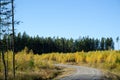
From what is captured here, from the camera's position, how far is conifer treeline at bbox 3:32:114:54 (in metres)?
129

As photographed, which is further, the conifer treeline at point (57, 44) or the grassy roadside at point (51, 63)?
the conifer treeline at point (57, 44)

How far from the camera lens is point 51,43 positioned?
144m

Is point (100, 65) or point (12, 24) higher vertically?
point (12, 24)

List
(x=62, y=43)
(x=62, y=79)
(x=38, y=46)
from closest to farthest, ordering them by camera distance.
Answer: (x=62, y=79)
(x=38, y=46)
(x=62, y=43)

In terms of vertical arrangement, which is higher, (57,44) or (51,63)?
(57,44)

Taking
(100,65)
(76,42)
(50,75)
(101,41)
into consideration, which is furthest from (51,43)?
(50,75)

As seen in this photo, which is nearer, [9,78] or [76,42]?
[9,78]

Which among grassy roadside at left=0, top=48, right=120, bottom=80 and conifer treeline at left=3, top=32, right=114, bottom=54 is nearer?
grassy roadside at left=0, top=48, right=120, bottom=80

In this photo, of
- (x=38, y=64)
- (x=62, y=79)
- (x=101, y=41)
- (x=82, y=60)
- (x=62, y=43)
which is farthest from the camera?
(x=101, y=41)

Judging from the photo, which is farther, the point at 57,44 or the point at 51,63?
the point at 57,44

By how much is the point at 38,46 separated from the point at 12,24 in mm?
93311

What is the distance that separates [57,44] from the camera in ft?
493

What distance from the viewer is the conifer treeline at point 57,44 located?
128875mm

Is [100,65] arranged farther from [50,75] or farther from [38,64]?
[50,75]
